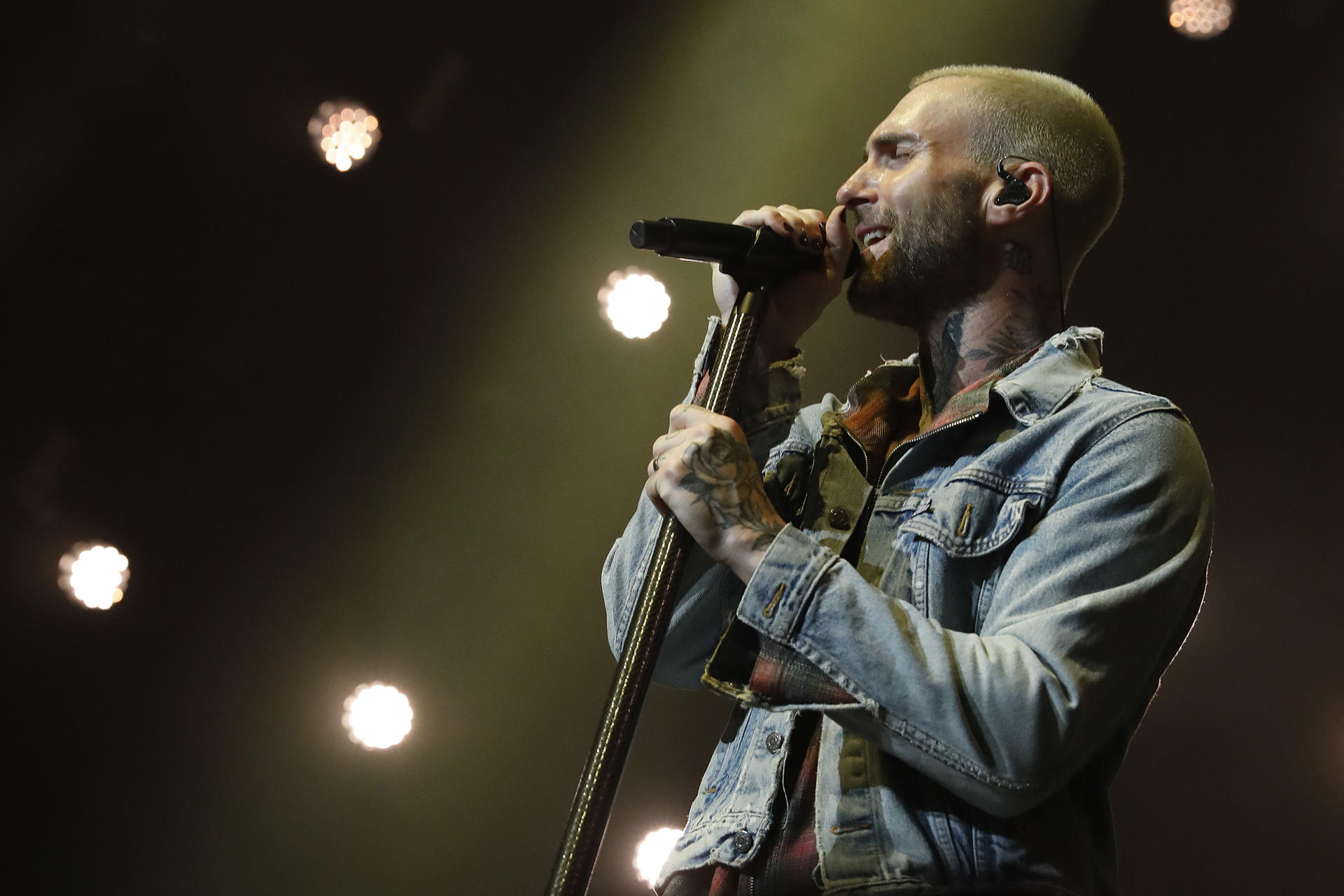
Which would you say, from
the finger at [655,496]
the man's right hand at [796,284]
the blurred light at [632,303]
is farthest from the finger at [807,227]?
the blurred light at [632,303]

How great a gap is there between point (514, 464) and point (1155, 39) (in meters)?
2.26

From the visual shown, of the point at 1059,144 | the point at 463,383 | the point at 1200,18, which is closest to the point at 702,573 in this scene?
the point at 1059,144

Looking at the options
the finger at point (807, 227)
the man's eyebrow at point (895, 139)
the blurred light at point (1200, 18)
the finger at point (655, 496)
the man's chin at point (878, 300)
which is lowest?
the finger at point (655, 496)

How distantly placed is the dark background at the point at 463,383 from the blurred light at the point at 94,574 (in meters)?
0.04

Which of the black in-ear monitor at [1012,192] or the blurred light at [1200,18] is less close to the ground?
the blurred light at [1200,18]

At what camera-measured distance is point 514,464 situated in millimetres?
3195

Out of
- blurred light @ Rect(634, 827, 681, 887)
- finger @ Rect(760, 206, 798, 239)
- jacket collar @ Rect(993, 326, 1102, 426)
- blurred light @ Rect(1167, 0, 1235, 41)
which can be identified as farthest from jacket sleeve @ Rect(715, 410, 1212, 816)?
blurred light @ Rect(1167, 0, 1235, 41)

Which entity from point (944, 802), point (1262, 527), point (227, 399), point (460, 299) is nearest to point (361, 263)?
point (460, 299)

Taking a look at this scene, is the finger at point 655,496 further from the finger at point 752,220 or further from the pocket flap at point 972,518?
the finger at point 752,220

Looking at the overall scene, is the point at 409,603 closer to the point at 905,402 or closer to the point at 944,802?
the point at 905,402

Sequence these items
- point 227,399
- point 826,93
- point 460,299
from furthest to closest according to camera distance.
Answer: point 826,93
point 460,299
point 227,399

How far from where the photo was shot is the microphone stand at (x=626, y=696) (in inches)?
47.6

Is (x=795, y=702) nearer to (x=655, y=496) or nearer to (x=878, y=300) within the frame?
(x=655, y=496)

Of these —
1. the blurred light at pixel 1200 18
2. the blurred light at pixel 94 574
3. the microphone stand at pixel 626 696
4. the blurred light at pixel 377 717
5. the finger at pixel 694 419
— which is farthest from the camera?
the blurred light at pixel 1200 18
